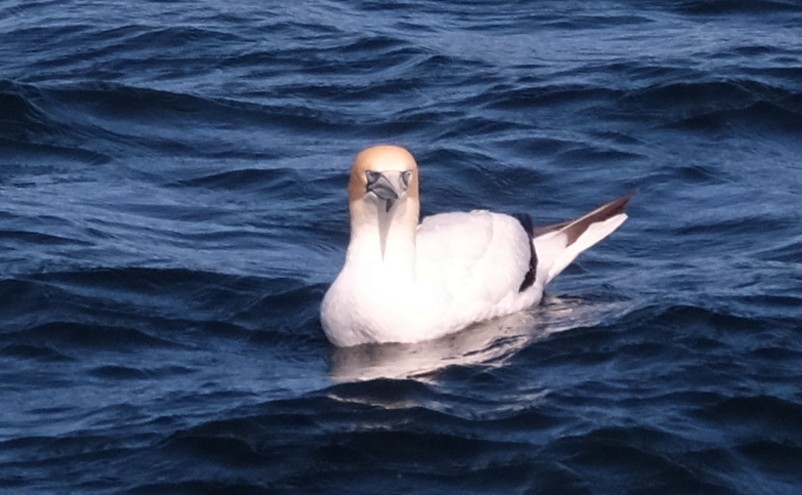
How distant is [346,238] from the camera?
13852 mm

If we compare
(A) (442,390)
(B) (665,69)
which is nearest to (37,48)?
(B) (665,69)

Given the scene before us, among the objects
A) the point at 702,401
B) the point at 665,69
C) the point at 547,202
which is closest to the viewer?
the point at 702,401

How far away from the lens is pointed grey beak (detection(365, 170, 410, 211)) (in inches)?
439

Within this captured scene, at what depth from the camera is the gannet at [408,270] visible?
11.3 meters

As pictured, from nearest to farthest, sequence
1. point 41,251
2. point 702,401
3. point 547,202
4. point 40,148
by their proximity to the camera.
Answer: point 702,401 < point 41,251 < point 547,202 < point 40,148

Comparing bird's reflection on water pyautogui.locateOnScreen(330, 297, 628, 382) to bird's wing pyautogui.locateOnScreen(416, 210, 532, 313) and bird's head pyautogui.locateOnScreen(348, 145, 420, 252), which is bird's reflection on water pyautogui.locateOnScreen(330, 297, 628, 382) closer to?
bird's wing pyautogui.locateOnScreen(416, 210, 532, 313)

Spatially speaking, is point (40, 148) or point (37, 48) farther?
point (37, 48)

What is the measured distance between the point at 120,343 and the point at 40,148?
15.8ft

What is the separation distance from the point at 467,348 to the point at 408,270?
2.01 feet

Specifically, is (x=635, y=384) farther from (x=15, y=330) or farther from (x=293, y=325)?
(x=15, y=330)

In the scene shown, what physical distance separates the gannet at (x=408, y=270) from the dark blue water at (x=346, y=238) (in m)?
0.14

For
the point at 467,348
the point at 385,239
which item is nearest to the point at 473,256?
the point at 385,239

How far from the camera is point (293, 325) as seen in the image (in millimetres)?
11828

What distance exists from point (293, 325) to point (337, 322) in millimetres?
534
